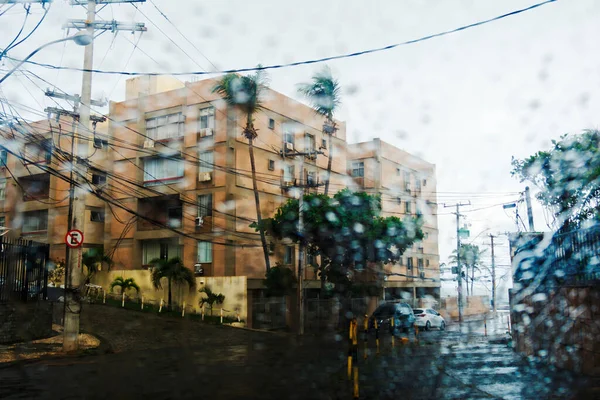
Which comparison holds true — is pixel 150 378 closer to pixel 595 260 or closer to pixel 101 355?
pixel 101 355

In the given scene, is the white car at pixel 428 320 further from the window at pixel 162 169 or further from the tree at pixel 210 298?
the window at pixel 162 169

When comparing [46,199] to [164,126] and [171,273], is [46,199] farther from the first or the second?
[171,273]

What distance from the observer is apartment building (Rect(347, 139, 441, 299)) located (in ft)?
162

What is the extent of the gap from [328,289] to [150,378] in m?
23.5

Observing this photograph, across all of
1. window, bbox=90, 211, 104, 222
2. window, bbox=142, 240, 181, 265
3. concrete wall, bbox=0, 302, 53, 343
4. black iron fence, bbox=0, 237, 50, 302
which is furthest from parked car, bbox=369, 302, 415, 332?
black iron fence, bbox=0, 237, 50, 302

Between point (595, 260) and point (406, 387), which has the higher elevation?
point (595, 260)

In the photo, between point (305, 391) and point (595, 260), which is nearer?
point (305, 391)

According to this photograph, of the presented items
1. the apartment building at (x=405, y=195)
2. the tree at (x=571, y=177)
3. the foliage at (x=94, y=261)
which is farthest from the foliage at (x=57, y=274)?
the tree at (x=571, y=177)

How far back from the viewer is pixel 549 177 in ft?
74.1

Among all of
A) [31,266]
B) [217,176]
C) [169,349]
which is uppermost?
[217,176]

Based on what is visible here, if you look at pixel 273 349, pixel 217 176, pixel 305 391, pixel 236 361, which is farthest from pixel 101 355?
pixel 217 176

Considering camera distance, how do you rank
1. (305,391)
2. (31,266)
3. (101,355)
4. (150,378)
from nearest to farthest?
(305,391)
(150,378)
(101,355)
(31,266)

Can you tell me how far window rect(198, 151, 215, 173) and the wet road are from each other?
15.6 m

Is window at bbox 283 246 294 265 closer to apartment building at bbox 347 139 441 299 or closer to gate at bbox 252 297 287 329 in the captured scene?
gate at bbox 252 297 287 329
